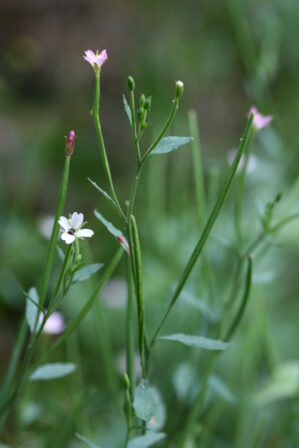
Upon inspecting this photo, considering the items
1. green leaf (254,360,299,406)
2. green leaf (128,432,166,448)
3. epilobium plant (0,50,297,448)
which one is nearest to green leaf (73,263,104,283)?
epilobium plant (0,50,297,448)

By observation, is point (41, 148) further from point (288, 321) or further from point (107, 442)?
point (107, 442)

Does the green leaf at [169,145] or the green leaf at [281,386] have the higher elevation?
the green leaf at [169,145]

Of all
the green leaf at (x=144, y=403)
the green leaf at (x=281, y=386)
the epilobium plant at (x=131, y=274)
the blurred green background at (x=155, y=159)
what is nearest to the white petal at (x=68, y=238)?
the epilobium plant at (x=131, y=274)

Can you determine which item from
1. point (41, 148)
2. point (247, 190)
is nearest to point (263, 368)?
point (247, 190)

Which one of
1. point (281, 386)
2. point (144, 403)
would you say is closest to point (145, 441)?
point (144, 403)

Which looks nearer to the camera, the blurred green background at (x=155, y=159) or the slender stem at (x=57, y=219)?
the slender stem at (x=57, y=219)

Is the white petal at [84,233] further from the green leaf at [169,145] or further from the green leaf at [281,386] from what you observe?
the green leaf at [281,386]

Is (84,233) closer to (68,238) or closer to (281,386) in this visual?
(68,238)
